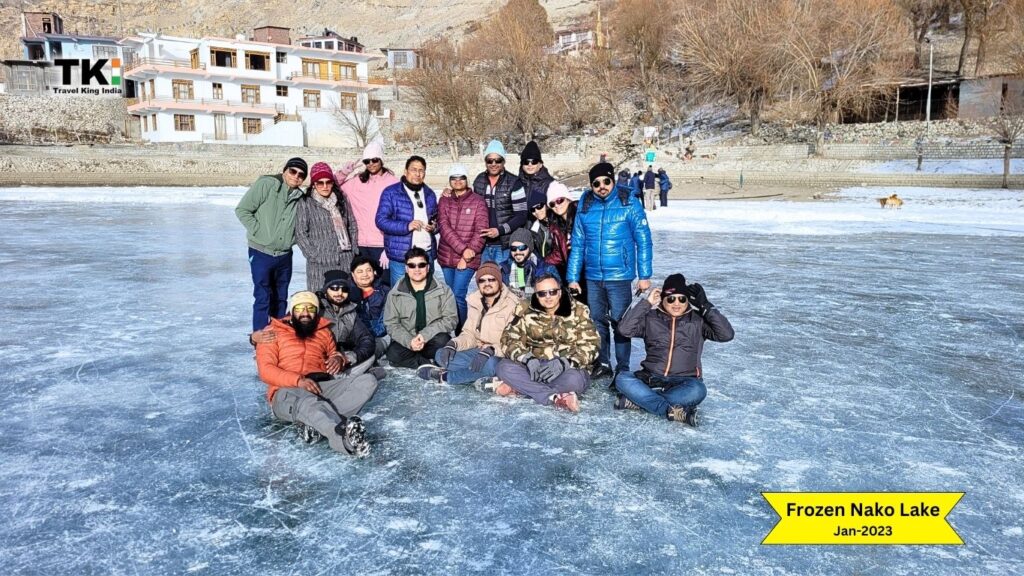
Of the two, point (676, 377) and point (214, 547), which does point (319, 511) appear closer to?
point (214, 547)

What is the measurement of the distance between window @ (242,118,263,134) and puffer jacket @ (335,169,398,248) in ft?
143

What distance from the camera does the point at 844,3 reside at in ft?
131

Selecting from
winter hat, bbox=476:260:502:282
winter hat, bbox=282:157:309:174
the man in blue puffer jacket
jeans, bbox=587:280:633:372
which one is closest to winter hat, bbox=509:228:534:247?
winter hat, bbox=476:260:502:282

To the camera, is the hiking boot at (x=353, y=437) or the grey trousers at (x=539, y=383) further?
the grey trousers at (x=539, y=383)

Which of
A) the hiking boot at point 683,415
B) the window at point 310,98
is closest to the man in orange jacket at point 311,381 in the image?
the hiking boot at point 683,415

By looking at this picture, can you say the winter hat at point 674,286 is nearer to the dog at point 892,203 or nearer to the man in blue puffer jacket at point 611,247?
the man in blue puffer jacket at point 611,247

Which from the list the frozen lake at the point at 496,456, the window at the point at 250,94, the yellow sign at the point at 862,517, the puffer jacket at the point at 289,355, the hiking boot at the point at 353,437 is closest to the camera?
the frozen lake at the point at 496,456

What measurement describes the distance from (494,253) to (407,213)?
2.71 feet

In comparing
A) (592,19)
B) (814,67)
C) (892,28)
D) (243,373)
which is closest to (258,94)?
(814,67)

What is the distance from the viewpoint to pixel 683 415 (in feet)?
13.3

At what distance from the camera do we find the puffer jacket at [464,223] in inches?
217

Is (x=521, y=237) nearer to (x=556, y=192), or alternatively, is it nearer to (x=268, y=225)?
(x=556, y=192)

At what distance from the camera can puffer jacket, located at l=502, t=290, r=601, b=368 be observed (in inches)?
177

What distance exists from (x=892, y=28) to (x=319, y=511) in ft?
142
